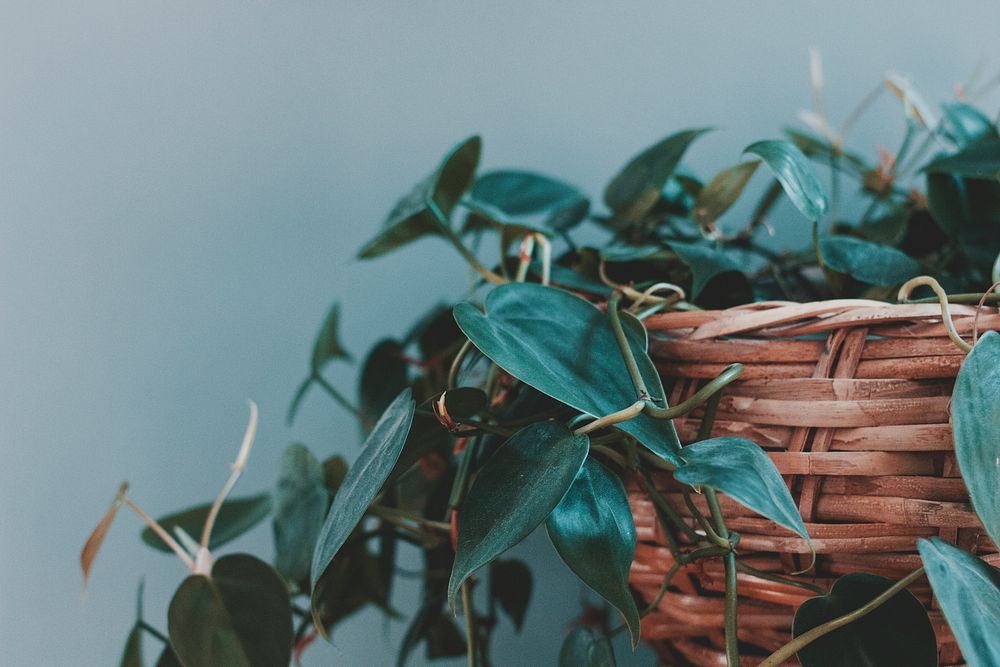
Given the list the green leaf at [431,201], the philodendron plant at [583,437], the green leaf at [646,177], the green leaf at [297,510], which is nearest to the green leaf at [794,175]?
the philodendron plant at [583,437]

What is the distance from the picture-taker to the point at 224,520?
0.69 meters

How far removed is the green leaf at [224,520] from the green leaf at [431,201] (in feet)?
0.76

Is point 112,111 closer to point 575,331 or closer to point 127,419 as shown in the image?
point 127,419

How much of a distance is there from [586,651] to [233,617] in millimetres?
239

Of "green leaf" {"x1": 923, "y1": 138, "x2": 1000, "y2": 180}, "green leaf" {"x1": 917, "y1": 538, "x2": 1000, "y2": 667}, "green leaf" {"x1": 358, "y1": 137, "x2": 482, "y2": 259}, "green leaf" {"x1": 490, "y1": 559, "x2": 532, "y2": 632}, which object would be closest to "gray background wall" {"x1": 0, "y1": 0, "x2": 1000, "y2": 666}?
"green leaf" {"x1": 490, "y1": 559, "x2": 532, "y2": 632}

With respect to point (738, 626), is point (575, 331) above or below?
above

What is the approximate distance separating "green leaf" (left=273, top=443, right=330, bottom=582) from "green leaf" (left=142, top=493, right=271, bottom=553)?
0.25 feet

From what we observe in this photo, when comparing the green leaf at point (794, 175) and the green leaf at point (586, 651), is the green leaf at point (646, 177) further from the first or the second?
the green leaf at point (586, 651)

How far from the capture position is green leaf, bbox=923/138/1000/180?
60 cm

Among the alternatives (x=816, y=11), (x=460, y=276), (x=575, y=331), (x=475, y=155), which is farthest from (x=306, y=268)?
(x=816, y=11)

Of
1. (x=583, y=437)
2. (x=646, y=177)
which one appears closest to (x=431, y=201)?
(x=646, y=177)

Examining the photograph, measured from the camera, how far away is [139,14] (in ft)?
2.75

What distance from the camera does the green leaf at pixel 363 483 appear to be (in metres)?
0.42

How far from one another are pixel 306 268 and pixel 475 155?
0.93 ft
